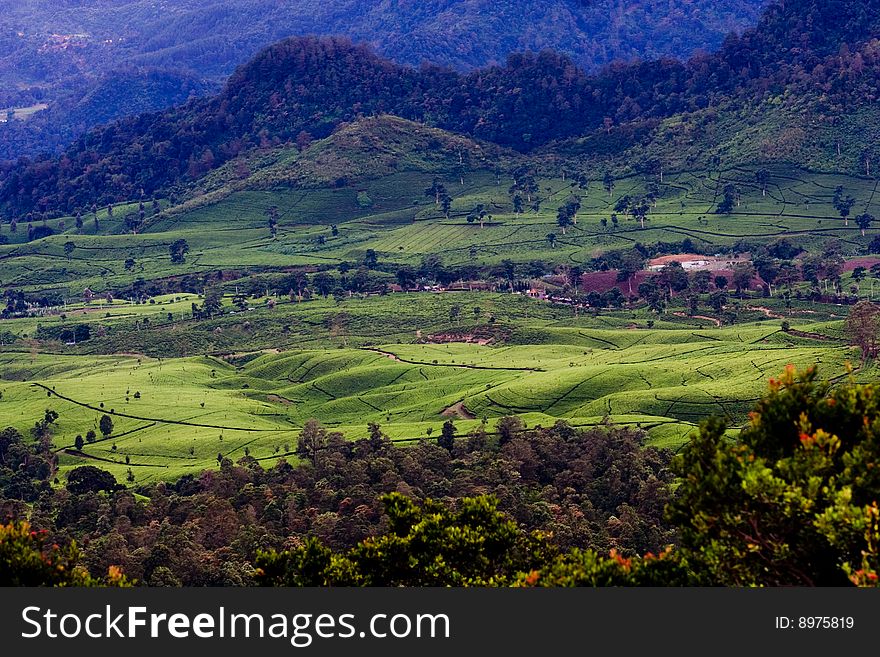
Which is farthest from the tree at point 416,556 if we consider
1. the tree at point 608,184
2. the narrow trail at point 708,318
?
the tree at point 608,184

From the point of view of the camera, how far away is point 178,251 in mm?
157250

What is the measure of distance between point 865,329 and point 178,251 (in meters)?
104

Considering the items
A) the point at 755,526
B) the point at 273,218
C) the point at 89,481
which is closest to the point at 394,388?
the point at 89,481

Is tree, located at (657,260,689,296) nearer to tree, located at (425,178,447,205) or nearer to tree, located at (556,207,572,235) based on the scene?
tree, located at (556,207,572,235)

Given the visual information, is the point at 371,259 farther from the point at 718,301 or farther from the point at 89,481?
the point at 89,481

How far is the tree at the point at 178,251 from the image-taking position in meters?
156

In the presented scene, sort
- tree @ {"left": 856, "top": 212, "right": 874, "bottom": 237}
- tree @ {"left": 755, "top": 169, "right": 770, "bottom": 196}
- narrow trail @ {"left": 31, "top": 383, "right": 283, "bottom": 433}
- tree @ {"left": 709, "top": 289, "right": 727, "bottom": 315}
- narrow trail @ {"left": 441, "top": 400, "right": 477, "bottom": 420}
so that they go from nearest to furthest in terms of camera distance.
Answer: narrow trail @ {"left": 441, "top": 400, "right": 477, "bottom": 420}, narrow trail @ {"left": 31, "top": 383, "right": 283, "bottom": 433}, tree @ {"left": 709, "top": 289, "right": 727, "bottom": 315}, tree @ {"left": 856, "top": 212, "right": 874, "bottom": 237}, tree @ {"left": 755, "top": 169, "right": 770, "bottom": 196}

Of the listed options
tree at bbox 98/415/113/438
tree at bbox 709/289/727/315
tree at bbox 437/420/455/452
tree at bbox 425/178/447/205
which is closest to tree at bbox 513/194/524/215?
tree at bbox 425/178/447/205

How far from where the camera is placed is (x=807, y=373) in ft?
80.1

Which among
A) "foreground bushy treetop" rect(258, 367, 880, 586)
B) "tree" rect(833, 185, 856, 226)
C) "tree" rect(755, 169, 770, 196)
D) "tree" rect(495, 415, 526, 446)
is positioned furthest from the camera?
"tree" rect(755, 169, 770, 196)

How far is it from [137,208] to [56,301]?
2083 inches

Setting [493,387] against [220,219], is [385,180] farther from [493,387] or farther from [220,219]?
[493,387]

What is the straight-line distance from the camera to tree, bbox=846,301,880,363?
76.6 m

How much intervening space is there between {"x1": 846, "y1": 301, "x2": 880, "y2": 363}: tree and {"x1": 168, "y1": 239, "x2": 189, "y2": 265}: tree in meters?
97.7
